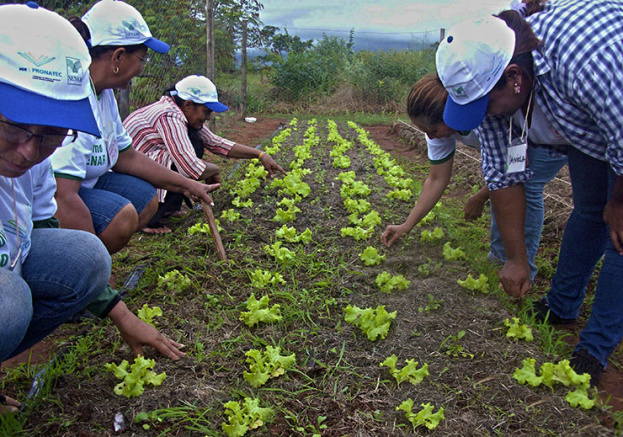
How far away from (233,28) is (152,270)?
1170cm

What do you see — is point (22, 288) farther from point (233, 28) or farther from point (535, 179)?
point (233, 28)

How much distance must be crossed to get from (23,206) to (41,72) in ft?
2.27

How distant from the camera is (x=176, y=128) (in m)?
3.83

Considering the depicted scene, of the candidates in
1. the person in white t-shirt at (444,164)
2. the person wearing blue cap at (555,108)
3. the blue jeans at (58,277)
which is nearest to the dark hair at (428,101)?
the person in white t-shirt at (444,164)

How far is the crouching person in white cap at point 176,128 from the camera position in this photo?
3.84m

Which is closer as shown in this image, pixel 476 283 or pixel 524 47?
pixel 524 47

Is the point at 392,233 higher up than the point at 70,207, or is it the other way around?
the point at 70,207

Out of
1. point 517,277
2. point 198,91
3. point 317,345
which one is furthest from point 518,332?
point 198,91

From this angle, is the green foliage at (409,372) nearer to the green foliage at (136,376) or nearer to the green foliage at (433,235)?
the green foliage at (136,376)

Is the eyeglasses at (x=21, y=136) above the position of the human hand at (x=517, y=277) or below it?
above

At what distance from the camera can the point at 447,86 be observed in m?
2.01

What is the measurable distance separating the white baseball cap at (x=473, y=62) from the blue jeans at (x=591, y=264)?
2.28 ft

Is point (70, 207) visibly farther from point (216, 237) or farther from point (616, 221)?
point (616, 221)

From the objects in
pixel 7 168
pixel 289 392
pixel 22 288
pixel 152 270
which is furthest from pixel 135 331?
pixel 152 270
